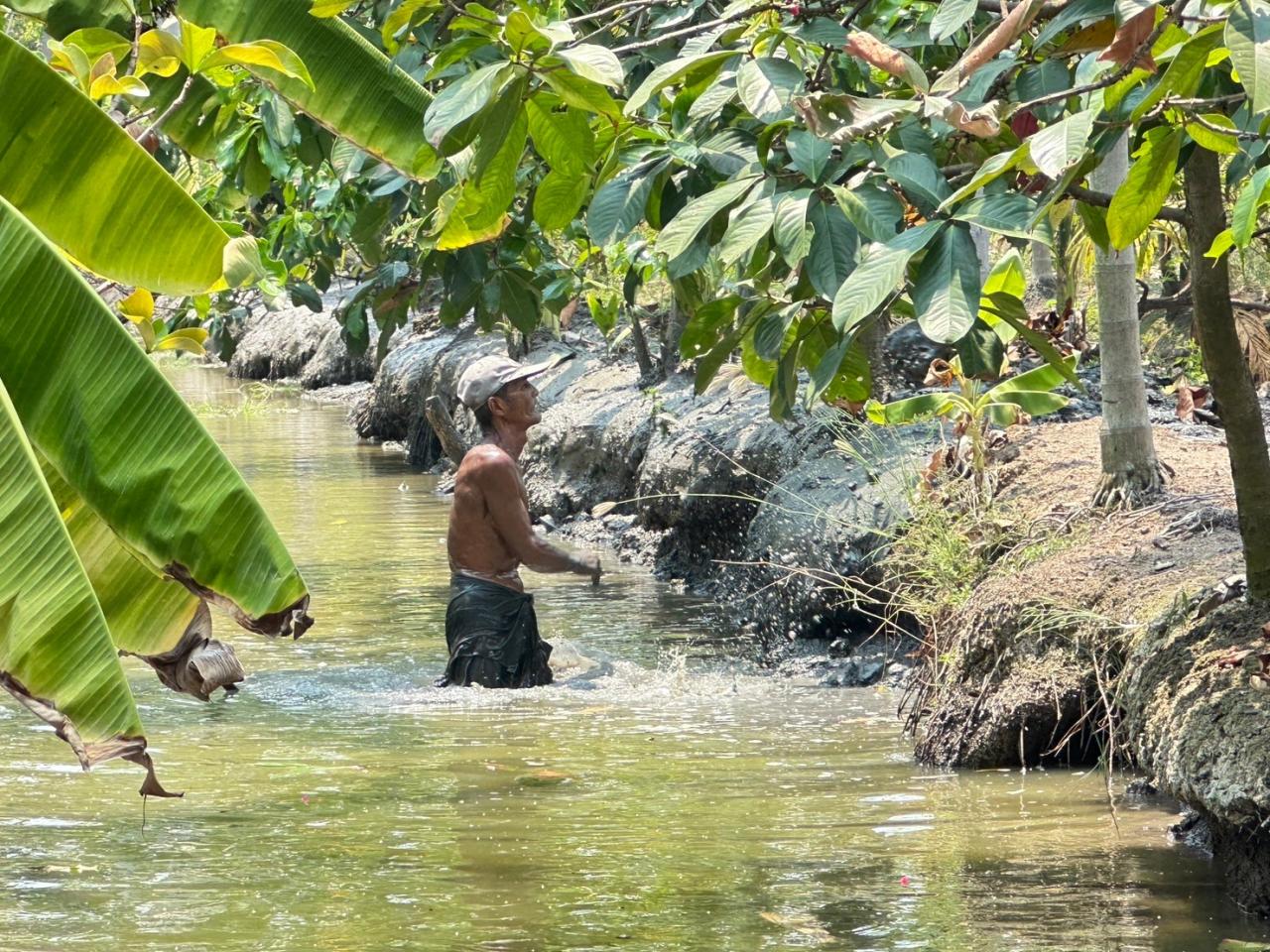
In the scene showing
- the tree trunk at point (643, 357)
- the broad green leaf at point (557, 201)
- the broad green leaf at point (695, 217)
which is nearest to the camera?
the broad green leaf at point (695, 217)

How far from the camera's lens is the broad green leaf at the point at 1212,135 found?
10.9 feet

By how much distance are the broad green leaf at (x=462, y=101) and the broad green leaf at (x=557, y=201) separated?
599 millimetres

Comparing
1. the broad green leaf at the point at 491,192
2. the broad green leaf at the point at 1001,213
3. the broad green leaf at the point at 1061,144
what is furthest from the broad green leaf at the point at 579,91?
the broad green leaf at the point at 1061,144

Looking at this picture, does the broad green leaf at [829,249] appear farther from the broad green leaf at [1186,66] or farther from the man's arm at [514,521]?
the man's arm at [514,521]

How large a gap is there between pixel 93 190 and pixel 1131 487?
16.8 ft

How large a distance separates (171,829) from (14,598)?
2995mm

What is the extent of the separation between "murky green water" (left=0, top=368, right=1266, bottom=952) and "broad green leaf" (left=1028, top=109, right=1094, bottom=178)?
2.55 meters

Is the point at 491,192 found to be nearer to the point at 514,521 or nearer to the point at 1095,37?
the point at 1095,37

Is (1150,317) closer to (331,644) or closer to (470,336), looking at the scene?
(331,644)

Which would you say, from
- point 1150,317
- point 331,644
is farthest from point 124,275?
point 1150,317

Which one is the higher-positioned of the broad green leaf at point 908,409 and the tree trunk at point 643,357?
the tree trunk at point 643,357

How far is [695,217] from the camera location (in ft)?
11.7

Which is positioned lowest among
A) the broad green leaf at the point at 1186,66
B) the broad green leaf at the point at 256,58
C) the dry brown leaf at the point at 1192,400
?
the dry brown leaf at the point at 1192,400

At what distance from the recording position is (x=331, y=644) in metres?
10.2
